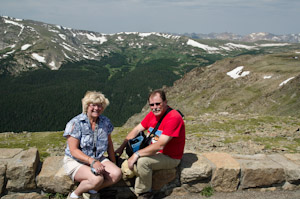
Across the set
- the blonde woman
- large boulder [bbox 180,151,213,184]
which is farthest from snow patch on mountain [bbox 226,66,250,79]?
the blonde woman

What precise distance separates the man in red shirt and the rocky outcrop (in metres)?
0.54

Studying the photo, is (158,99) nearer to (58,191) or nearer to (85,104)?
(85,104)

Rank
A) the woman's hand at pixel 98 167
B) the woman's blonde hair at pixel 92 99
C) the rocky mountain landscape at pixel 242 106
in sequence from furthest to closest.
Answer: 1. the rocky mountain landscape at pixel 242 106
2. the woman's blonde hair at pixel 92 99
3. the woman's hand at pixel 98 167

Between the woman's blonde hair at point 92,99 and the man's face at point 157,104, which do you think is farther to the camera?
the man's face at point 157,104

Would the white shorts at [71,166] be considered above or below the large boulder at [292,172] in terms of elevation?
above

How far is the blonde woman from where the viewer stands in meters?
7.64

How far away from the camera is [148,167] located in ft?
26.7

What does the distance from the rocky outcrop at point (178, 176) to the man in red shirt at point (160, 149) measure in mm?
543

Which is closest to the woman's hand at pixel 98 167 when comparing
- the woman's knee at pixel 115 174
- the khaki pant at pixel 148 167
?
the woman's knee at pixel 115 174

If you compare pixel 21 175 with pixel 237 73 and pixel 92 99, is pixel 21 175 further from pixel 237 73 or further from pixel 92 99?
pixel 237 73

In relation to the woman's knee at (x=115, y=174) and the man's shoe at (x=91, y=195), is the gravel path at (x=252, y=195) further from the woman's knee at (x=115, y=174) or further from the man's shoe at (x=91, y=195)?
the man's shoe at (x=91, y=195)

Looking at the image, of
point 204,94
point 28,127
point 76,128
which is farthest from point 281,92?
point 28,127

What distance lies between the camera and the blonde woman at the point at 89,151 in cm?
764

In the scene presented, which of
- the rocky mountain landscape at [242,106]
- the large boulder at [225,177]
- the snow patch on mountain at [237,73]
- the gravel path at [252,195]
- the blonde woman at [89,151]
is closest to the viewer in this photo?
the blonde woman at [89,151]
